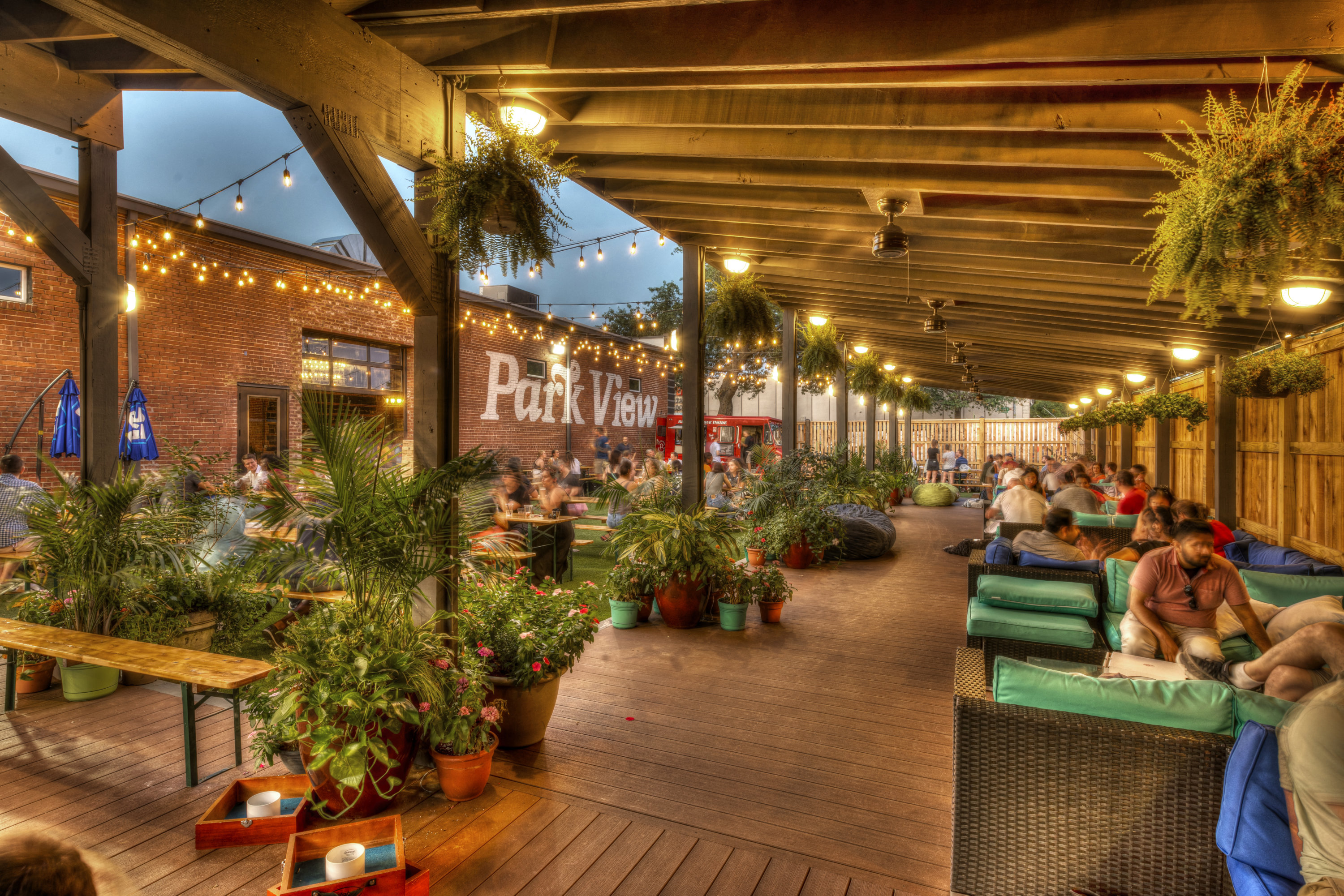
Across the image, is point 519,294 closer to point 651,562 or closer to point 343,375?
point 343,375

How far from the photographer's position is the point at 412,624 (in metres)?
3.13

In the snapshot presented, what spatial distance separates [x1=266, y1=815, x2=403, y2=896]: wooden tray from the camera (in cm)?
221

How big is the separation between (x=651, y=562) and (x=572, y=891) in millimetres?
3191

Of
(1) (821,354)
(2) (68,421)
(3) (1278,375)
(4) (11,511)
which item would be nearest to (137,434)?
(2) (68,421)

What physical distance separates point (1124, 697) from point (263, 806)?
3.15 meters

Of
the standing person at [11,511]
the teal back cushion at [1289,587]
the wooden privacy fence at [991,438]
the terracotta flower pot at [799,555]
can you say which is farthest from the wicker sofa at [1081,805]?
the wooden privacy fence at [991,438]

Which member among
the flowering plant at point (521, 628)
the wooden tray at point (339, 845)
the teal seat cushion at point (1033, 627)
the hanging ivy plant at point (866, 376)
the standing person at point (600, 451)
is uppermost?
the hanging ivy plant at point (866, 376)

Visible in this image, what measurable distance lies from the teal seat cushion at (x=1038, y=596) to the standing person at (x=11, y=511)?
23.3ft

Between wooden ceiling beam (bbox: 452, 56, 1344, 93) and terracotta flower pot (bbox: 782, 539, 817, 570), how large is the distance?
5.46 metres

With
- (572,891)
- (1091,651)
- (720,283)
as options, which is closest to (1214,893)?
(1091,651)

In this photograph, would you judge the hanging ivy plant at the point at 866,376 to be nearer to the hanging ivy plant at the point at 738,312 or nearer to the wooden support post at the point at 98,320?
the hanging ivy plant at the point at 738,312

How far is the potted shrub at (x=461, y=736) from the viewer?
2.94 meters

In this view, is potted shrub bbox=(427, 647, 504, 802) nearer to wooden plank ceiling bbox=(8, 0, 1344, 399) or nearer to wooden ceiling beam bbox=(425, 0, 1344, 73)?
wooden plank ceiling bbox=(8, 0, 1344, 399)

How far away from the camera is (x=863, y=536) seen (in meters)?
8.65
